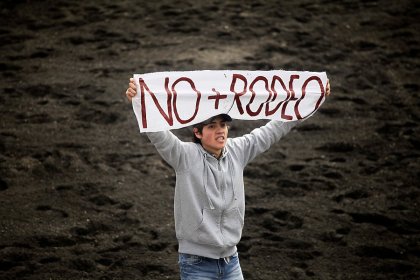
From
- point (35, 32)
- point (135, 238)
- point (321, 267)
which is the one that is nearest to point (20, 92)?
point (35, 32)

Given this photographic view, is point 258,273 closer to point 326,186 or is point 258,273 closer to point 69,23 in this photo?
point 326,186

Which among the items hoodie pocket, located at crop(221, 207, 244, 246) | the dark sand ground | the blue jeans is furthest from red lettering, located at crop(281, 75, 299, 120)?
the dark sand ground

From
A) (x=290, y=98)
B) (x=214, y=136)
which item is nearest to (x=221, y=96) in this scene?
(x=214, y=136)

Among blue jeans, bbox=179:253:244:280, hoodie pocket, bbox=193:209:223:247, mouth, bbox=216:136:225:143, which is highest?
mouth, bbox=216:136:225:143

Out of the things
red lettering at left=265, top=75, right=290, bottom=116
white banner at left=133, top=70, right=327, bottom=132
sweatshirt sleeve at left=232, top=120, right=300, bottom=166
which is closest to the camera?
white banner at left=133, top=70, right=327, bottom=132

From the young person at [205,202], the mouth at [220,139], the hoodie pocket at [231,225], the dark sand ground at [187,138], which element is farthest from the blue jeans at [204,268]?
the dark sand ground at [187,138]

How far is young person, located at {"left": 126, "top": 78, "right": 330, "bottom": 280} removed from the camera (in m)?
2.80

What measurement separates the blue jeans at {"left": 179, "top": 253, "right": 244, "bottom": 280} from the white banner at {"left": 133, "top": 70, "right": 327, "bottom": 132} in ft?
2.06

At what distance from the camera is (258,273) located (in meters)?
4.23

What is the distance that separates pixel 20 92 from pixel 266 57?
276cm

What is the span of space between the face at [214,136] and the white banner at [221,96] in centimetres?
7

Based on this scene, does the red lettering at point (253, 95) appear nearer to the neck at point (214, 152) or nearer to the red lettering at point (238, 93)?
the red lettering at point (238, 93)

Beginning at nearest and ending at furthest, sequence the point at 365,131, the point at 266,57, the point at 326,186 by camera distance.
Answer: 1. the point at 326,186
2. the point at 365,131
3. the point at 266,57

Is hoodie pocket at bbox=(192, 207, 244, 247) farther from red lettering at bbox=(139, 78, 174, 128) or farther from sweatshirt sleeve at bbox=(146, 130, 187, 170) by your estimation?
red lettering at bbox=(139, 78, 174, 128)
